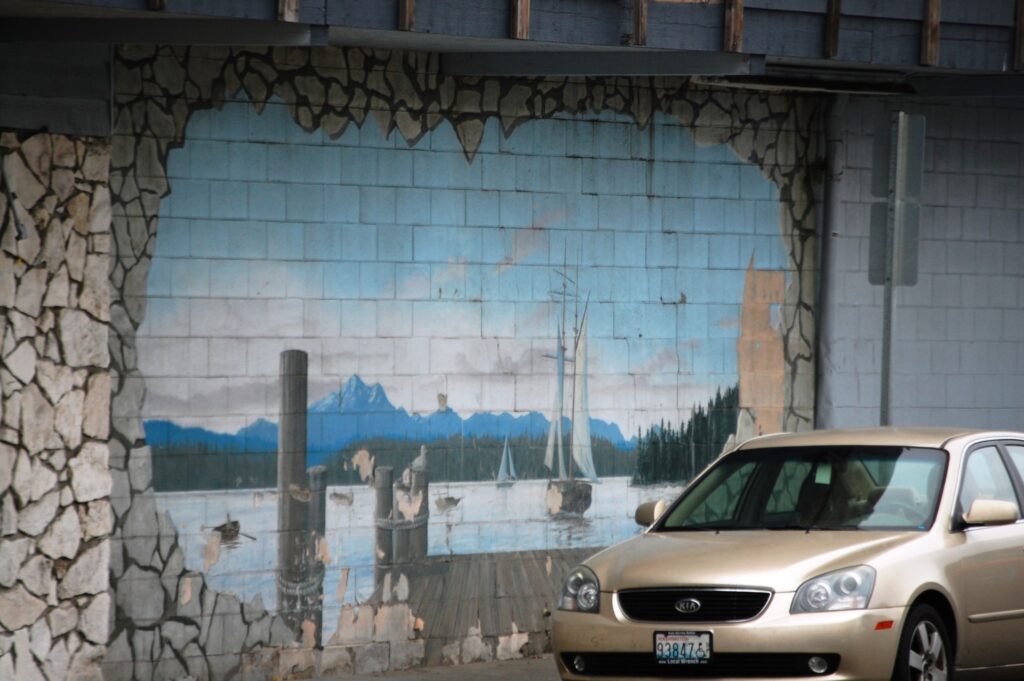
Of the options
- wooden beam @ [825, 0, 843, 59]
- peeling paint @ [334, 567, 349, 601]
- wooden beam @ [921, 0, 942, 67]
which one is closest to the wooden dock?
peeling paint @ [334, 567, 349, 601]

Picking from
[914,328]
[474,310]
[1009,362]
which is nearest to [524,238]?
[474,310]

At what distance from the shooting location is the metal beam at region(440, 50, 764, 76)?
11.0 meters

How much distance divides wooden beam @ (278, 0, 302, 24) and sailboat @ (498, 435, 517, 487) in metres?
3.67

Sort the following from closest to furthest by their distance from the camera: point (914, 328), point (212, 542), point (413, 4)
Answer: point (413, 4) → point (212, 542) → point (914, 328)

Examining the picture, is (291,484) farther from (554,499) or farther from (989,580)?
(989,580)

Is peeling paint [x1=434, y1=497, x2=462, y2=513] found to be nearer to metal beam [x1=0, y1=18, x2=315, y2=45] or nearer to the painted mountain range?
the painted mountain range

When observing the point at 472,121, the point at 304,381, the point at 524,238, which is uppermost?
the point at 472,121

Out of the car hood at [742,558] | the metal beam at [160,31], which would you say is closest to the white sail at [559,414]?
the car hood at [742,558]

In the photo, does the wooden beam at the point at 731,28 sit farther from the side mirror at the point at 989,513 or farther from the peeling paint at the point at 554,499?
the side mirror at the point at 989,513

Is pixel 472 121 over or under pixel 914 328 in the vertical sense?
over

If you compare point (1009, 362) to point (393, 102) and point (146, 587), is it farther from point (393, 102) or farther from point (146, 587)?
point (146, 587)

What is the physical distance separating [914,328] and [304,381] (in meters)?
5.18

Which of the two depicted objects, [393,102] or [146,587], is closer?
[146,587]

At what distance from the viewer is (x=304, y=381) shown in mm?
11023
